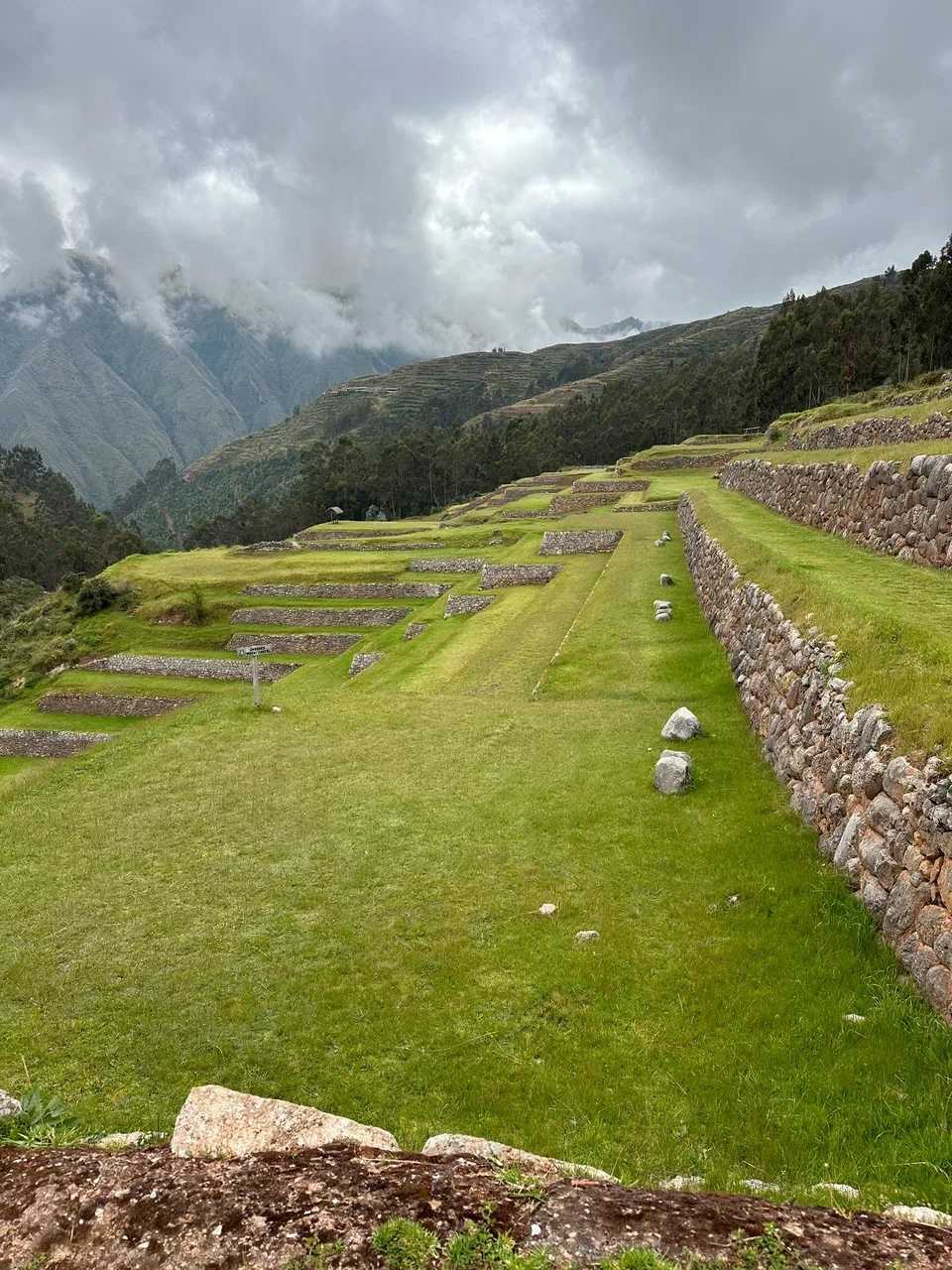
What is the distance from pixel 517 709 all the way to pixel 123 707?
77.1 ft

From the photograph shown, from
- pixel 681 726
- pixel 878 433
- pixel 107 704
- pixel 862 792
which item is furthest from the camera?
pixel 107 704

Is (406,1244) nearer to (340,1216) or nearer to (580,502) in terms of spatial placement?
(340,1216)

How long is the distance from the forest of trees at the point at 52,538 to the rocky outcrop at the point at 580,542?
217 feet

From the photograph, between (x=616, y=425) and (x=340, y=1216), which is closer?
(x=340, y=1216)

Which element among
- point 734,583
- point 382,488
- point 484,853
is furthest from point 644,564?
point 382,488

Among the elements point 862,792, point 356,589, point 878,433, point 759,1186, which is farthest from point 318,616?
point 759,1186

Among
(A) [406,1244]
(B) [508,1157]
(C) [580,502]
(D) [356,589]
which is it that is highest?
(C) [580,502]

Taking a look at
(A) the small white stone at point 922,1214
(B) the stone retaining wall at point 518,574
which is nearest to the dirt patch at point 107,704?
(B) the stone retaining wall at point 518,574

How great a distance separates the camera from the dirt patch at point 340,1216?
2484 mm

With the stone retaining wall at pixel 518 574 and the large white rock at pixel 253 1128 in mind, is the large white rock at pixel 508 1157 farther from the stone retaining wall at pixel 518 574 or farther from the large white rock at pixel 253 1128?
the stone retaining wall at pixel 518 574

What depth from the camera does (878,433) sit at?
20.9 meters

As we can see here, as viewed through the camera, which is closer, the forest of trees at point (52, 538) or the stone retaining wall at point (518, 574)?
the stone retaining wall at point (518, 574)

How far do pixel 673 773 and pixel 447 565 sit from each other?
1106 inches

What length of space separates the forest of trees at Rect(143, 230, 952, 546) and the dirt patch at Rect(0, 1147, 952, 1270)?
59.1m
